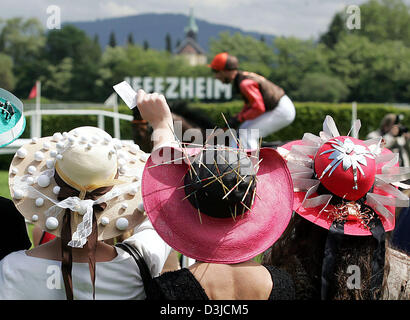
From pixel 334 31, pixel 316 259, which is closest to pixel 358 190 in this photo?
pixel 316 259

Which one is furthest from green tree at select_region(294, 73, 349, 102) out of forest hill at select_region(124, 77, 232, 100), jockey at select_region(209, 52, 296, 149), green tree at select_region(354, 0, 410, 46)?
jockey at select_region(209, 52, 296, 149)

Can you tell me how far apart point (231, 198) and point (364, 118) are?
2122cm

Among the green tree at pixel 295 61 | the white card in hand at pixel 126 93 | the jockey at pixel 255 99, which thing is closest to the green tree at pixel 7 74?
the green tree at pixel 295 61

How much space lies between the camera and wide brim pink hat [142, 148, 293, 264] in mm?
1479

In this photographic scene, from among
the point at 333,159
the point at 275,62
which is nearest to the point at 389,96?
the point at 275,62

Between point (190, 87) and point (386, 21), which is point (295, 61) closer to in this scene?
point (386, 21)

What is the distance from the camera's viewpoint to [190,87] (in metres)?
62.9

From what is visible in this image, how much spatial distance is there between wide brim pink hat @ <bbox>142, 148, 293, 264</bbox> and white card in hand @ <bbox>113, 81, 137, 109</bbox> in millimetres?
254

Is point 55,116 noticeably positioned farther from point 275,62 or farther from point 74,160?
point 275,62

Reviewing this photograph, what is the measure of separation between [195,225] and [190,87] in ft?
204

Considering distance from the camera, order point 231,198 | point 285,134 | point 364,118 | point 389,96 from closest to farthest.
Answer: point 231,198, point 285,134, point 364,118, point 389,96

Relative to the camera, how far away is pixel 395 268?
188 centimetres

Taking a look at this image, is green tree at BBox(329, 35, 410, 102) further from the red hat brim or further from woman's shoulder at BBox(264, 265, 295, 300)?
woman's shoulder at BBox(264, 265, 295, 300)

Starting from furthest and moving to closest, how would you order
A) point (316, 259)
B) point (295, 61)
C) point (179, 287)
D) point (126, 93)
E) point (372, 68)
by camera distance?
point (295, 61) → point (372, 68) → point (316, 259) → point (126, 93) → point (179, 287)
